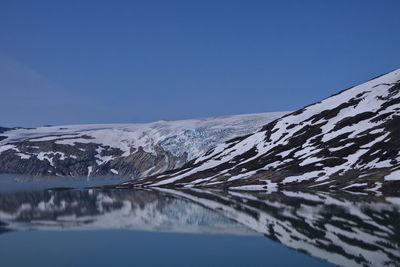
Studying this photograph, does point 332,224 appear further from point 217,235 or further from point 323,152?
point 323,152

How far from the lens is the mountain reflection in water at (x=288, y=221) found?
32.4 meters

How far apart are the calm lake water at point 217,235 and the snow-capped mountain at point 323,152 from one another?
21.4 meters

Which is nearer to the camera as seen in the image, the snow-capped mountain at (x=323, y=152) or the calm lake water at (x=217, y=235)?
the calm lake water at (x=217, y=235)

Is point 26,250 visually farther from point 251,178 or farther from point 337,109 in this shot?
point 337,109

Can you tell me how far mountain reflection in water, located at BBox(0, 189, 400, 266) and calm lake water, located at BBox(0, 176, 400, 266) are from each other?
7cm

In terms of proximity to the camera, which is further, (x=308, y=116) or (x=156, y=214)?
(x=308, y=116)

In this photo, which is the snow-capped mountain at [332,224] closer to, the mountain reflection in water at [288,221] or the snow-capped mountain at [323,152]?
the mountain reflection in water at [288,221]

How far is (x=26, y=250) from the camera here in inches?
1393

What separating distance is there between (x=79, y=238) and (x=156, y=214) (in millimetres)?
18100

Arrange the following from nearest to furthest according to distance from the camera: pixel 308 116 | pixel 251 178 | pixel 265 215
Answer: pixel 265 215
pixel 251 178
pixel 308 116

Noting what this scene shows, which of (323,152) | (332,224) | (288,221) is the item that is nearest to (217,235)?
(288,221)

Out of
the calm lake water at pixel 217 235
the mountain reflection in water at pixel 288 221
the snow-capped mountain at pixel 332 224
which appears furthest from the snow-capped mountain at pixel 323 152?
the calm lake water at pixel 217 235

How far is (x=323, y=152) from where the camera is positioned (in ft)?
341

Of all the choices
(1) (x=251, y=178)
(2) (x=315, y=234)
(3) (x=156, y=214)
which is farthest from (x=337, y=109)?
(2) (x=315, y=234)
